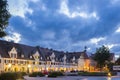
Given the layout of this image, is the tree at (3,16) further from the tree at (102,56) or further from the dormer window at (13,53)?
the tree at (102,56)

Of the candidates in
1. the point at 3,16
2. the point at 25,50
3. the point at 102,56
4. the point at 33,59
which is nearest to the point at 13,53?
the point at 25,50

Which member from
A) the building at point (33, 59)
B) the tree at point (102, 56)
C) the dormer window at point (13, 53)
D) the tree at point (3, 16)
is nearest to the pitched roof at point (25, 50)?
the building at point (33, 59)

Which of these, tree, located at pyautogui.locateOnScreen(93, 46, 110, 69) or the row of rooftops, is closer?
the row of rooftops

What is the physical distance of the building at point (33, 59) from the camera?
111 m

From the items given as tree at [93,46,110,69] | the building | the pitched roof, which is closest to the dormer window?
the building

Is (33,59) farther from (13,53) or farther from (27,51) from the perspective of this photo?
(13,53)

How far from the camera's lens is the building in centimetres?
11078

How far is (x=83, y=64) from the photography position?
17350cm

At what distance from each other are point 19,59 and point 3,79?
2863 inches

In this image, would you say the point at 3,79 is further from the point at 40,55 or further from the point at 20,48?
the point at 40,55

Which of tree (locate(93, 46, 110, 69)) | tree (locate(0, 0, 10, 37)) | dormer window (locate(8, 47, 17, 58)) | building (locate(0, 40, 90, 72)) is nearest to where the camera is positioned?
tree (locate(0, 0, 10, 37))

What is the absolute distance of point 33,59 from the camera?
126812mm

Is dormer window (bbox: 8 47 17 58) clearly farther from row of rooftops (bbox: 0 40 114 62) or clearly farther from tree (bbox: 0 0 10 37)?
tree (bbox: 0 0 10 37)

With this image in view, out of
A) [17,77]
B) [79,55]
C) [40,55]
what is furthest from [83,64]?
[17,77]
